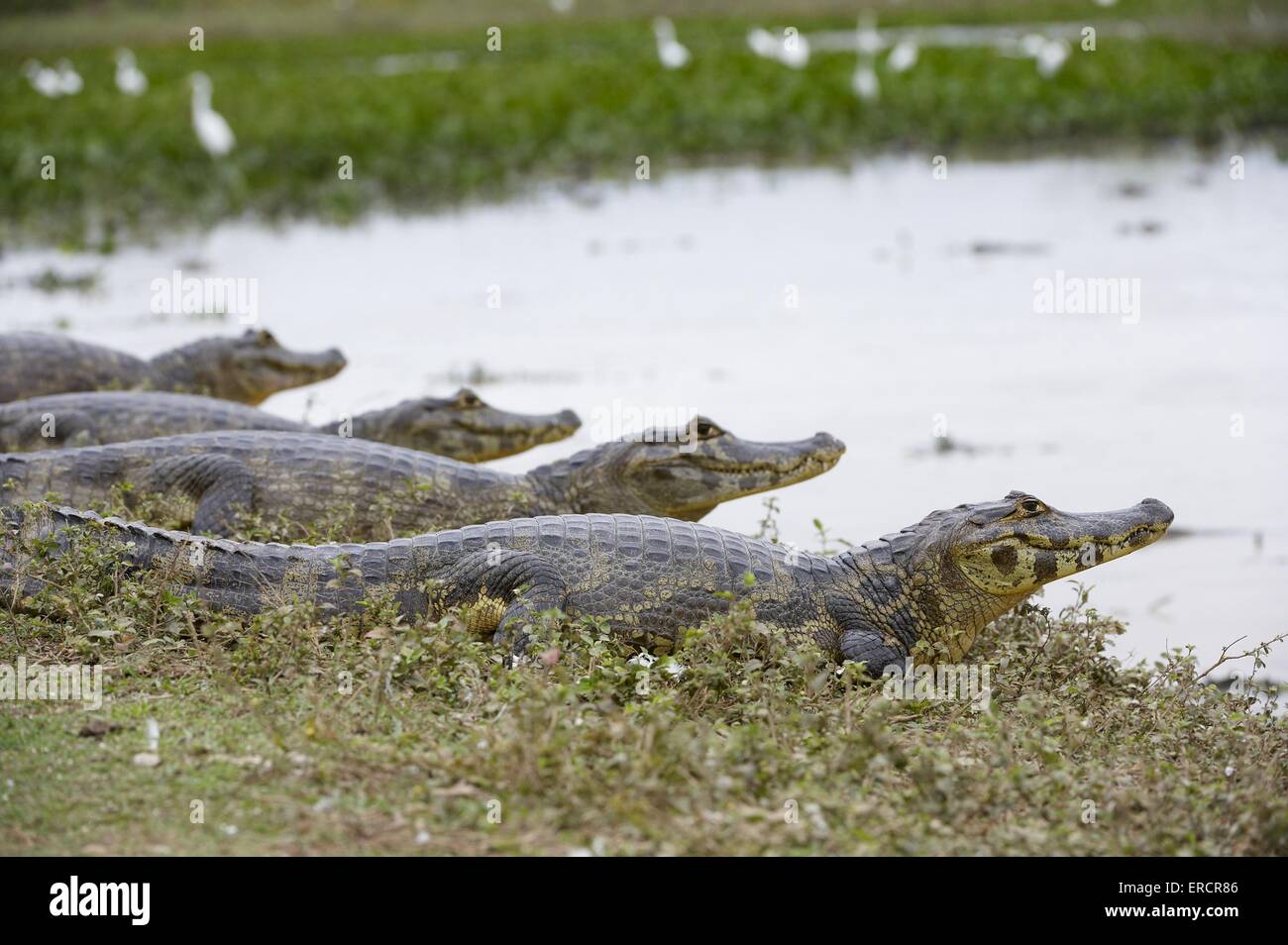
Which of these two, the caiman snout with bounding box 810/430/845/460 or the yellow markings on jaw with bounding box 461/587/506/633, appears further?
the caiman snout with bounding box 810/430/845/460

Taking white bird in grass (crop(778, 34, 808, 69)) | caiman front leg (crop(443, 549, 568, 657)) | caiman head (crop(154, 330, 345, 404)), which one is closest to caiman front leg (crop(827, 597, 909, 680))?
caiman front leg (crop(443, 549, 568, 657))

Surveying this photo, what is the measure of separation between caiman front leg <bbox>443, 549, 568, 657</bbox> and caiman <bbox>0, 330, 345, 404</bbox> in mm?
4423

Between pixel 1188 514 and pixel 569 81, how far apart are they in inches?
689

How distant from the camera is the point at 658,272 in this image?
14.2 metres

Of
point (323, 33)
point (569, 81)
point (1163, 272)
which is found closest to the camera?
point (1163, 272)

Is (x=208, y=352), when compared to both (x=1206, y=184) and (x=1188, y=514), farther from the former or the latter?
A: (x=1206, y=184)

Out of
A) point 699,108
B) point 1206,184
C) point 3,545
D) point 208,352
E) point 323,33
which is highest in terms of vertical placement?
point 323,33

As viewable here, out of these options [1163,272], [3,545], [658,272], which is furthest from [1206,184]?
[3,545]

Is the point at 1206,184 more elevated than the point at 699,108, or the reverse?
the point at 699,108

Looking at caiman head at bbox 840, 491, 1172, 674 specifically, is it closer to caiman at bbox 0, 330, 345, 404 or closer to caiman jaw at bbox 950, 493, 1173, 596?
caiman jaw at bbox 950, 493, 1173, 596

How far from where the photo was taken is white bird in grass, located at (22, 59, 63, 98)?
22438 mm

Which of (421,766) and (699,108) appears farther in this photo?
(699,108)

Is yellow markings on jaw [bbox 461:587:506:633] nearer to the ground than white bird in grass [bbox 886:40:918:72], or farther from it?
nearer to the ground

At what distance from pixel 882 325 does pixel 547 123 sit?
9.82 meters
